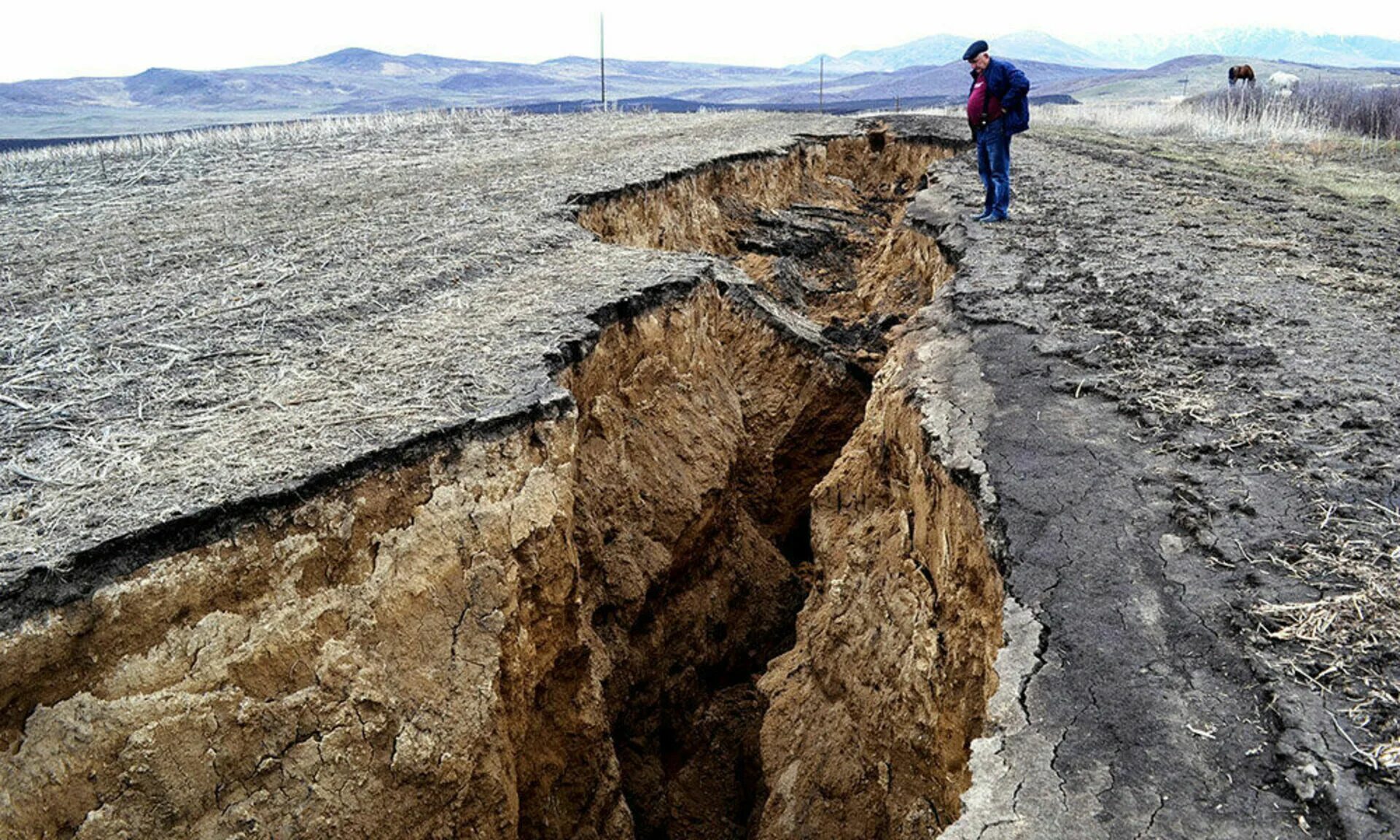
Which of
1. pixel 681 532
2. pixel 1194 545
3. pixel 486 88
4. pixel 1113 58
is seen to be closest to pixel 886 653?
pixel 1194 545

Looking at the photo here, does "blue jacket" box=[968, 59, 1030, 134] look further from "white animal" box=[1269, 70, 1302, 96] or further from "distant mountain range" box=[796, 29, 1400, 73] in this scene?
"distant mountain range" box=[796, 29, 1400, 73]

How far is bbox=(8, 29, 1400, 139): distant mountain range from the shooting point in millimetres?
57938

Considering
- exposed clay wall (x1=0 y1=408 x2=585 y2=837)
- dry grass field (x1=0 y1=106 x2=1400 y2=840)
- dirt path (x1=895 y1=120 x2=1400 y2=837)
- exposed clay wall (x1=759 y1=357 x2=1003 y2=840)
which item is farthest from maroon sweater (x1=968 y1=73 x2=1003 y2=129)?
exposed clay wall (x1=0 y1=408 x2=585 y2=837)

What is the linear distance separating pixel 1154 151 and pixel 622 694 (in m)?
13.6

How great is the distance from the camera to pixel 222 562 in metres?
3.15

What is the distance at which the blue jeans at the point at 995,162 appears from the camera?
26.0 ft

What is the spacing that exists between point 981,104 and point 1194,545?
569cm

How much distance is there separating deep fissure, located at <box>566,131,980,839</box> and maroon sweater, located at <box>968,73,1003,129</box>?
114 centimetres

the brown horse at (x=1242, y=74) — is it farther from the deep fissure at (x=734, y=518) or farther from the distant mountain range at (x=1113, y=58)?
the distant mountain range at (x=1113, y=58)

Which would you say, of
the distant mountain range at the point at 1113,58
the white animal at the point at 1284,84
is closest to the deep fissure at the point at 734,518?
the white animal at the point at 1284,84

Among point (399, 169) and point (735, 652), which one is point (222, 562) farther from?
point (399, 169)

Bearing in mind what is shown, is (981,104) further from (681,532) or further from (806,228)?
(681,532)

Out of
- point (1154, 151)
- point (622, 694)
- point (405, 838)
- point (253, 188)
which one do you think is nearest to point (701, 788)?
point (622, 694)

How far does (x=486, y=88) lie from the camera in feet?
295
